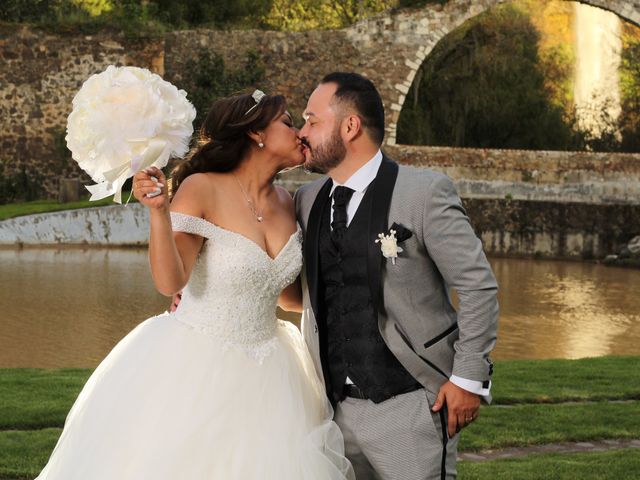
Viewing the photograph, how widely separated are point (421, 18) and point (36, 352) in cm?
1634

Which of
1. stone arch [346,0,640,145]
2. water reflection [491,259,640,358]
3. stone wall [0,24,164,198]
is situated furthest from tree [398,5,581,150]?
water reflection [491,259,640,358]

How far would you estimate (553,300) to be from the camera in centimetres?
1319

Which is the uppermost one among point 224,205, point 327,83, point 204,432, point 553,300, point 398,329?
point 327,83

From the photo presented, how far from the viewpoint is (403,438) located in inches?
135

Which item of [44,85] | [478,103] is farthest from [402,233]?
[478,103]

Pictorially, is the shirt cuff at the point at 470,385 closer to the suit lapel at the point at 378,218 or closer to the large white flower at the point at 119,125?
the suit lapel at the point at 378,218

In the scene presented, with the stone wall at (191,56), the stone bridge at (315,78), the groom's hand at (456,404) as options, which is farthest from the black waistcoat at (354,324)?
the stone wall at (191,56)

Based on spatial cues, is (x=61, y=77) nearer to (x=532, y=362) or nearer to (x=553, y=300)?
(x=553, y=300)

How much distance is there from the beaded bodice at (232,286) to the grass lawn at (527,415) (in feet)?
6.76

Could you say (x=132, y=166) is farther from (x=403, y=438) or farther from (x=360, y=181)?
A: (x=403, y=438)

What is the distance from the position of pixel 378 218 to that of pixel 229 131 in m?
0.57

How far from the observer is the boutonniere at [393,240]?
3451 millimetres

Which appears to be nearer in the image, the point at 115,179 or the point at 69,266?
the point at 115,179

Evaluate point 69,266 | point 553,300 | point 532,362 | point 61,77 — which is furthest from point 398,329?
point 61,77
